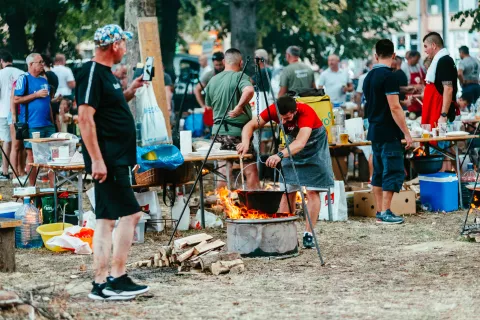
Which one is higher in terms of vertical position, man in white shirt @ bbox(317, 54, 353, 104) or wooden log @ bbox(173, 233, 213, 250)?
man in white shirt @ bbox(317, 54, 353, 104)

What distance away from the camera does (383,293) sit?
7.71 m

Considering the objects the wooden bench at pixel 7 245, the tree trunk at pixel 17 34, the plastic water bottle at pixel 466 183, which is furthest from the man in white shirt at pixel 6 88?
the tree trunk at pixel 17 34

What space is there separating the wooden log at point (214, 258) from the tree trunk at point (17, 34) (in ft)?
53.3

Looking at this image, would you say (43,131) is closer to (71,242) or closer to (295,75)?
(295,75)

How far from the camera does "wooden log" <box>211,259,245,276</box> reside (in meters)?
8.59

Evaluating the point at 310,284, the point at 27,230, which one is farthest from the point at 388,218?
the point at 27,230

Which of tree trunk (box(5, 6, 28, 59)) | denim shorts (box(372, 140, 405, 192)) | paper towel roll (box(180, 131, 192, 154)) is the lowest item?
denim shorts (box(372, 140, 405, 192))

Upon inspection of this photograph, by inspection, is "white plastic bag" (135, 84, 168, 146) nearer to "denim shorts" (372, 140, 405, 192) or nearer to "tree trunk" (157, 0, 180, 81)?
"denim shorts" (372, 140, 405, 192)

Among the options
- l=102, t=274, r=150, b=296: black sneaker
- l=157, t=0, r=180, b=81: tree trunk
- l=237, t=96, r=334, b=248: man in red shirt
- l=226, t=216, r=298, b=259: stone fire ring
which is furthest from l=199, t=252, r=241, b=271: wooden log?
l=157, t=0, r=180, b=81: tree trunk

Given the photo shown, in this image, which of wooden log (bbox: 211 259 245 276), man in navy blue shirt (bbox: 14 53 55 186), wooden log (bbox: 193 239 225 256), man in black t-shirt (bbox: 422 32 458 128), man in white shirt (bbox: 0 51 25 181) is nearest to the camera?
wooden log (bbox: 211 259 245 276)

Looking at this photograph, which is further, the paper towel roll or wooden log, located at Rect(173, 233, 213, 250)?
the paper towel roll

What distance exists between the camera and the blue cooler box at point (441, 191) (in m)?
12.7

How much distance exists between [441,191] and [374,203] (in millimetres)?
942

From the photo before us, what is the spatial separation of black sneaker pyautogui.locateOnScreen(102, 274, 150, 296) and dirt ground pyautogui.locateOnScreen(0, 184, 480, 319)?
3.8 inches
